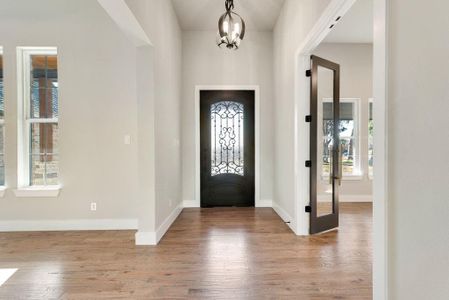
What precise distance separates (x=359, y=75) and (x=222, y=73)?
2995mm

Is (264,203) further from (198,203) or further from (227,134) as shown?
(227,134)

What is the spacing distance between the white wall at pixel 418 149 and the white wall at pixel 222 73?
11.5 feet

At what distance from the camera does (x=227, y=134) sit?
4.99m

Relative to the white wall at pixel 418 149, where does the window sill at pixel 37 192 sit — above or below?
below

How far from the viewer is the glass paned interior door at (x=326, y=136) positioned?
3.51 metres

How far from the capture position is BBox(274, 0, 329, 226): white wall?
128 inches

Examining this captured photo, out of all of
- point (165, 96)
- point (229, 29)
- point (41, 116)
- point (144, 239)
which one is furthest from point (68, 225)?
point (229, 29)

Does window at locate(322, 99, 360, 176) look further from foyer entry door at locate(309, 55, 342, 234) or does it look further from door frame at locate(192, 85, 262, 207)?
foyer entry door at locate(309, 55, 342, 234)

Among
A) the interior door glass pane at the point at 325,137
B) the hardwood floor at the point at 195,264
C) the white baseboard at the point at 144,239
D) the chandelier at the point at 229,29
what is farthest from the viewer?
the interior door glass pane at the point at 325,137

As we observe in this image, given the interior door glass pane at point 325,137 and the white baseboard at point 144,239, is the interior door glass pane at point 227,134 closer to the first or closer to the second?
the interior door glass pane at point 325,137

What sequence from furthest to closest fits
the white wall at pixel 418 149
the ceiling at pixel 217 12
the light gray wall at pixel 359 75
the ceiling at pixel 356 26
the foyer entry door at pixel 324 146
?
the light gray wall at pixel 359 75, the ceiling at pixel 217 12, the ceiling at pixel 356 26, the foyer entry door at pixel 324 146, the white wall at pixel 418 149

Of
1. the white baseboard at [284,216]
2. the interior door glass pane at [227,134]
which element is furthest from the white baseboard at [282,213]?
the interior door glass pane at [227,134]

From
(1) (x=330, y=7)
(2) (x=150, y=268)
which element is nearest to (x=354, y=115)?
(1) (x=330, y=7)

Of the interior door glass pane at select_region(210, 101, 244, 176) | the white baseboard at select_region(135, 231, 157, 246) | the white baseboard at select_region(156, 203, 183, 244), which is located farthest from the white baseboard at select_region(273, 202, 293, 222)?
the white baseboard at select_region(135, 231, 157, 246)
